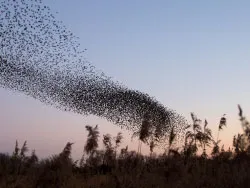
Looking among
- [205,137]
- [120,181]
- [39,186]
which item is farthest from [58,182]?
[205,137]

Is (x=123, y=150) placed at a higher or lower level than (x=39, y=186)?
higher

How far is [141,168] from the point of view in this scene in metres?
13.9

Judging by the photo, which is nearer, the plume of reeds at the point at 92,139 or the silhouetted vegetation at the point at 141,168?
the silhouetted vegetation at the point at 141,168

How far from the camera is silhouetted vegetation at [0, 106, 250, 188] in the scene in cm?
1137

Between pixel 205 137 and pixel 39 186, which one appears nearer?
pixel 39 186

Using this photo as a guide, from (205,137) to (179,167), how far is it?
419 cm

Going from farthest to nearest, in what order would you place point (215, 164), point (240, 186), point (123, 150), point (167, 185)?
point (123, 150) < point (215, 164) < point (167, 185) < point (240, 186)

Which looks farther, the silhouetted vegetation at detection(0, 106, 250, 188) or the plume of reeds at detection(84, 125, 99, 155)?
the plume of reeds at detection(84, 125, 99, 155)

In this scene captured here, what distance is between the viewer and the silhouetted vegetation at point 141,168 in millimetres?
11367

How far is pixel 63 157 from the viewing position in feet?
48.2

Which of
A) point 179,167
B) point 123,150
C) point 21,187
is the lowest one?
point 21,187

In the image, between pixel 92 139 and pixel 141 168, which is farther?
pixel 92 139

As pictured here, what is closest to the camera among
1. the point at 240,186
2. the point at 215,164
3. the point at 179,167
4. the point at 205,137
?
the point at 240,186

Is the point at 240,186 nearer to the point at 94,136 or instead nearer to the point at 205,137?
the point at 205,137
